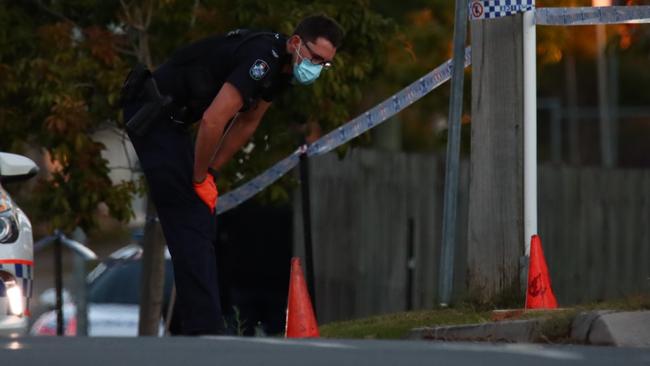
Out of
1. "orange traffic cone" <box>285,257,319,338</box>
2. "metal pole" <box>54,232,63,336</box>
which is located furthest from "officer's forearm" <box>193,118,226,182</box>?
"metal pole" <box>54,232,63,336</box>

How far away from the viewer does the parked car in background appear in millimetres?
15375

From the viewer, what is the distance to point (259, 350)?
465 cm

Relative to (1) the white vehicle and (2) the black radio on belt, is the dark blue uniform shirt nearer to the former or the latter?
(2) the black radio on belt

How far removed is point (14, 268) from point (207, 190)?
1.34 m

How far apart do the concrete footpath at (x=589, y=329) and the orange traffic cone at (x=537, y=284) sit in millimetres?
1347

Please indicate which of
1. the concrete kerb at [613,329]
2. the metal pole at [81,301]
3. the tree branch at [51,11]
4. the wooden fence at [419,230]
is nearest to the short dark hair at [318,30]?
the concrete kerb at [613,329]

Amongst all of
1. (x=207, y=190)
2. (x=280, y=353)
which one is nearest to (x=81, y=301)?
(x=207, y=190)

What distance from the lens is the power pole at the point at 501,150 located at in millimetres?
9773

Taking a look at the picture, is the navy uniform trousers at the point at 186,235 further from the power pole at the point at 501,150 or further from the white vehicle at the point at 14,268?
the power pole at the point at 501,150

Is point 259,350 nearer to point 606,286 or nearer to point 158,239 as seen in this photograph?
point 158,239

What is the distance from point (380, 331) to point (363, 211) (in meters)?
6.51

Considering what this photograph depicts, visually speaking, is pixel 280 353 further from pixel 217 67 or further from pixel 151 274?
pixel 151 274

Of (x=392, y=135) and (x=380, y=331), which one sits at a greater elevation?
(x=392, y=135)

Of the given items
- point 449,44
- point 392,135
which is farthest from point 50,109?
point 392,135
